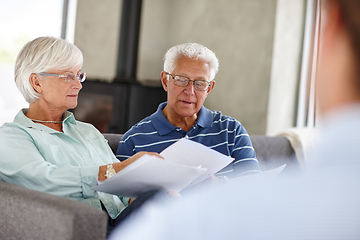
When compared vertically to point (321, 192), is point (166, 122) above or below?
below

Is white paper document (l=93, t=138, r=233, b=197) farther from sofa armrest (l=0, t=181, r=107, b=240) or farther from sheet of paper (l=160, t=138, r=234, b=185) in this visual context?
sofa armrest (l=0, t=181, r=107, b=240)

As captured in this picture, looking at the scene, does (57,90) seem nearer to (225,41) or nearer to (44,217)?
(44,217)

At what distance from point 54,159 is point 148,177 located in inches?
16.0

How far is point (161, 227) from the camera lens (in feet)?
3.10

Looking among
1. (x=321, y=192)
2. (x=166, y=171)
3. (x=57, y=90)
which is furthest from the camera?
(x=57, y=90)

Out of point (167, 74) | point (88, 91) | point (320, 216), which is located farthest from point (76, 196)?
point (88, 91)

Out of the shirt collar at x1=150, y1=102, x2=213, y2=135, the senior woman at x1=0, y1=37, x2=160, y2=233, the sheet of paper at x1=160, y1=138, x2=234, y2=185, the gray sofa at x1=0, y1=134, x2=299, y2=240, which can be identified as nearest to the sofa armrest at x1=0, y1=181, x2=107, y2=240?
the gray sofa at x1=0, y1=134, x2=299, y2=240

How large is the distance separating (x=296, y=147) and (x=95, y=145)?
5.50ft

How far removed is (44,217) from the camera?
1369mm

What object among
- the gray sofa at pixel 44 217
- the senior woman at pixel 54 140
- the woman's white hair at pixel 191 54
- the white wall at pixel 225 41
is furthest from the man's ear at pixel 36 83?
the white wall at pixel 225 41

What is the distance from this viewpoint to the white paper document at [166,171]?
1.51 meters

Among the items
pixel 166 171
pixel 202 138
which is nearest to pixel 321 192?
pixel 166 171

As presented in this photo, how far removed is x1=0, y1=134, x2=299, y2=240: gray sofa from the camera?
4.25 feet

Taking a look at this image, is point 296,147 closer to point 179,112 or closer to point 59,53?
point 179,112
